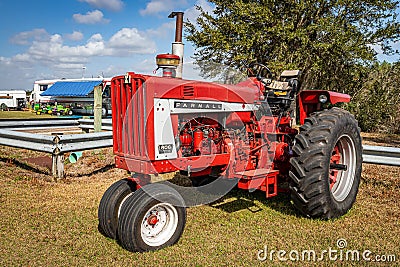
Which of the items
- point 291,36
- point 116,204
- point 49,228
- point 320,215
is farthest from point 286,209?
point 291,36

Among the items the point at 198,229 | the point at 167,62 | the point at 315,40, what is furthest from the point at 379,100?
the point at 167,62

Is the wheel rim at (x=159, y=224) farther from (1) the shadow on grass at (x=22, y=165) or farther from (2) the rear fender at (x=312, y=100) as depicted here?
(1) the shadow on grass at (x=22, y=165)

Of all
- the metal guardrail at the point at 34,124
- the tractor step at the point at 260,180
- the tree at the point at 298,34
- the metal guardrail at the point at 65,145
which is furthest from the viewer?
the tree at the point at 298,34

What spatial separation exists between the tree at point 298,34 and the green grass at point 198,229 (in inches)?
444

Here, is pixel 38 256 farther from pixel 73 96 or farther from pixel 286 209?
pixel 73 96

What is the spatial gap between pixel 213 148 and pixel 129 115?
3.88 ft

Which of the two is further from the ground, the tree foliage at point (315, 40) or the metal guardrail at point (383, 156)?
the tree foliage at point (315, 40)

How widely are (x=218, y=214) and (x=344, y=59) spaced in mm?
15525

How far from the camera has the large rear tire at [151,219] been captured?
3795mm

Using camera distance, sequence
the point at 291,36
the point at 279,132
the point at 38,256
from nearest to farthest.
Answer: the point at 38,256 < the point at 279,132 < the point at 291,36

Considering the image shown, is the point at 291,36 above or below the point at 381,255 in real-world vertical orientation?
above

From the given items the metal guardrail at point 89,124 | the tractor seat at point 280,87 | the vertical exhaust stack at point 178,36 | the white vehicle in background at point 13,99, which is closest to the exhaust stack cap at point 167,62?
the tractor seat at point 280,87

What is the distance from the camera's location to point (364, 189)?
6539 mm

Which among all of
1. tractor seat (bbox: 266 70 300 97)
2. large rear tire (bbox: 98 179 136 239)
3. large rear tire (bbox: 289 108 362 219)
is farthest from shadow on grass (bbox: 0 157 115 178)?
large rear tire (bbox: 289 108 362 219)
